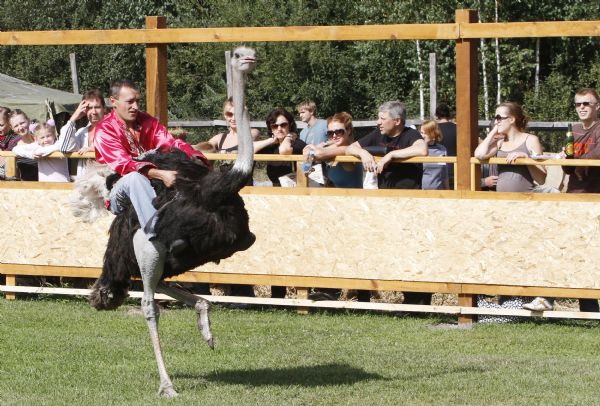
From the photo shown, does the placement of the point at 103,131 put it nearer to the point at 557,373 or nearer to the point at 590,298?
the point at 557,373

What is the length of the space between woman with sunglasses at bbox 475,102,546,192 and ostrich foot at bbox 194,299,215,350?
11.6 feet

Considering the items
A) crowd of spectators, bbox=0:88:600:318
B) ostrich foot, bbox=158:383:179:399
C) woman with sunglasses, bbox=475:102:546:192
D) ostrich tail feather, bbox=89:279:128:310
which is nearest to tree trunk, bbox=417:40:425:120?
crowd of spectators, bbox=0:88:600:318

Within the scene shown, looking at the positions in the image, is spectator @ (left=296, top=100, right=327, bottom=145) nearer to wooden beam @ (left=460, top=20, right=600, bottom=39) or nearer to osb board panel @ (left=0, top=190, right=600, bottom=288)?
osb board panel @ (left=0, top=190, right=600, bottom=288)

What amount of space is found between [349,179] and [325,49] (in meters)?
18.1

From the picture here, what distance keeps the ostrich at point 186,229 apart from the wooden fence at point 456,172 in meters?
2.85

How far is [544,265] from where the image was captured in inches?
421

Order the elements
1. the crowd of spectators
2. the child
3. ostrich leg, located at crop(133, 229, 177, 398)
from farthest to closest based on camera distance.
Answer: the child → the crowd of spectators → ostrich leg, located at crop(133, 229, 177, 398)

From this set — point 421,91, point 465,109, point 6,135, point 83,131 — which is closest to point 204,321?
point 465,109

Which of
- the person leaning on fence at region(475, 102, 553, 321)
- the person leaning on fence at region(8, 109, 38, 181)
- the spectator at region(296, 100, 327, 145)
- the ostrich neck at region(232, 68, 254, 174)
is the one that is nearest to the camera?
the ostrich neck at region(232, 68, 254, 174)

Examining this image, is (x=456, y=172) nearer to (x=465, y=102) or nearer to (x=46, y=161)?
(x=465, y=102)

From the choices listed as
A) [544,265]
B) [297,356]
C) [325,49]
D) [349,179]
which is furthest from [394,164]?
[325,49]

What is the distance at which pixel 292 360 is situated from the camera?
934cm

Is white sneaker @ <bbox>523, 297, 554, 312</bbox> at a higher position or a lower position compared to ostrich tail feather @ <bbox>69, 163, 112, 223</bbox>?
lower

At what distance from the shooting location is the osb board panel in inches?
419
